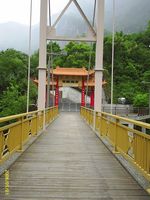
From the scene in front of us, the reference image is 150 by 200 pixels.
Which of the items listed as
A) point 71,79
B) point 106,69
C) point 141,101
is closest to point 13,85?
point 71,79

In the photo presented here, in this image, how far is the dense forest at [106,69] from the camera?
1742 inches

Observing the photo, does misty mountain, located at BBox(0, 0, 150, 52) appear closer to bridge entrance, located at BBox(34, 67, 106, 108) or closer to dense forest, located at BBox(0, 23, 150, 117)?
dense forest, located at BBox(0, 23, 150, 117)

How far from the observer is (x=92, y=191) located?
508 centimetres

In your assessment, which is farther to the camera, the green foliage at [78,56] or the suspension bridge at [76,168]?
the green foliage at [78,56]

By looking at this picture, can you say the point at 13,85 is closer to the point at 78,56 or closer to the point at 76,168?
the point at 78,56

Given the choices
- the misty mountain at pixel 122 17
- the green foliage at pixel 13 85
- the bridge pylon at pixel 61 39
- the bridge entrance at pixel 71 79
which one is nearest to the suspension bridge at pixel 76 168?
the bridge pylon at pixel 61 39

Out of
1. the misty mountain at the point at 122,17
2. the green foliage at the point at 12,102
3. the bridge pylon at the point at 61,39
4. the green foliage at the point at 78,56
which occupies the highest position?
the misty mountain at the point at 122,17

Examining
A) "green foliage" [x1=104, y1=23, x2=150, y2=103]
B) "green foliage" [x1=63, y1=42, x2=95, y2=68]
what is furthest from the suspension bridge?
"green foliage" [x1=63, y1=42, x2=95, y2=68]

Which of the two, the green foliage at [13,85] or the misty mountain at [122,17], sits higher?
the misty mountain at [122,17]

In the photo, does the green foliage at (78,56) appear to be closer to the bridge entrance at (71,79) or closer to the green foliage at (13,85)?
the bridge entrance at (71,79)

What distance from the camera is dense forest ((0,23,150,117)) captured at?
1742 inches

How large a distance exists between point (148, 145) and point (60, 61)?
190ft

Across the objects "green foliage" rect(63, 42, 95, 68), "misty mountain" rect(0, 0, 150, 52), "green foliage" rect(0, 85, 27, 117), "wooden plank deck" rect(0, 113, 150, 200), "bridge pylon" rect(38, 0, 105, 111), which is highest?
"misty mountain" rect(0, 0, 150, 52)

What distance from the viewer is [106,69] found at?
182 feet
